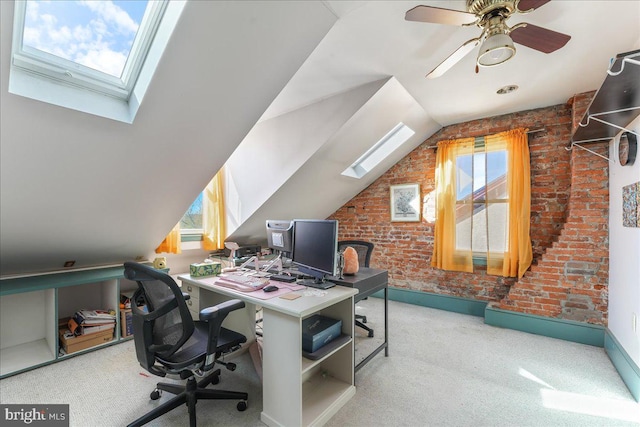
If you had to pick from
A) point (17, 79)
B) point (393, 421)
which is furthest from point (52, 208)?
point (393, 421)

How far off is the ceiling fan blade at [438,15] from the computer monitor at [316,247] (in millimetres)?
1266

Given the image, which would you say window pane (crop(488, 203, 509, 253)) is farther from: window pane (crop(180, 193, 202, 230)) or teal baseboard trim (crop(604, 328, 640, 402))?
window pane (crop(180, 193, 202, 230))

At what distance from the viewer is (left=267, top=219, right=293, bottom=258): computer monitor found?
2340 mm

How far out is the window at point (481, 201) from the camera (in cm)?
339

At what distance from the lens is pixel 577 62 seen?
221cm

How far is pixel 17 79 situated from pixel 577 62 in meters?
3.82

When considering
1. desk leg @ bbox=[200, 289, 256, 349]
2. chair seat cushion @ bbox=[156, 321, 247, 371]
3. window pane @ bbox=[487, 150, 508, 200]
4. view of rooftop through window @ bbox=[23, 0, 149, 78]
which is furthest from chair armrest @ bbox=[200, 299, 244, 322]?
window pane @ bbox=[487, 150, 508, 200]

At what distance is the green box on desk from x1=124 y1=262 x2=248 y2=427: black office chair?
18.5 inches

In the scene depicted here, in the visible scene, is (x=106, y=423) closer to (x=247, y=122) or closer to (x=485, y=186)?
(x=247, y=122)

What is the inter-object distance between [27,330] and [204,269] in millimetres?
2049

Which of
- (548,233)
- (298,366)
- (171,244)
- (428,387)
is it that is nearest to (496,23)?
(298,366)

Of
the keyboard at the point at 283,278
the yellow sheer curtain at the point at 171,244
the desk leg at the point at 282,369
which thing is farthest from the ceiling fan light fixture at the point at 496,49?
the yellow sheer curtain at the point at 171,244

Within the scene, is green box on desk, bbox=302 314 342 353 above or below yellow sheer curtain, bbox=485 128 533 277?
below

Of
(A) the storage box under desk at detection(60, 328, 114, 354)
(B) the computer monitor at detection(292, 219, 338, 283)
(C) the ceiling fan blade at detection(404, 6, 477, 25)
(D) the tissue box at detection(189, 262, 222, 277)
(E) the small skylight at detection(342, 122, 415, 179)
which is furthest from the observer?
(E) the small skylight at detection(342, 122, 415, 179)
